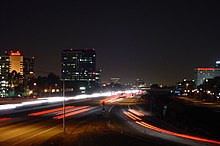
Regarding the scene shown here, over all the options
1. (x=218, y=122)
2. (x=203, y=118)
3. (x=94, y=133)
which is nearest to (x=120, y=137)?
(x=94, y=133)

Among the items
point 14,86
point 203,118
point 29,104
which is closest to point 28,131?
point 203,118

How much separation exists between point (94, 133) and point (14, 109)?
154 ft

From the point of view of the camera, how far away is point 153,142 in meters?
37.2

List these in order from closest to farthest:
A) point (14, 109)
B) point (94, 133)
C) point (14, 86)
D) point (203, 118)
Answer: point (94, 133) < point (203, 118) < point (14, 109) < point (14, 86)

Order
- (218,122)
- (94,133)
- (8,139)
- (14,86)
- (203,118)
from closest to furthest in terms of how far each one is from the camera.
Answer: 1. (8,139)
2. (94,133)
3. (218,122)
4. (203,118)
5. (14,86)

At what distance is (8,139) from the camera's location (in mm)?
39219

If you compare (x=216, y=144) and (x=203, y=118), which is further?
(x=203, y=118)

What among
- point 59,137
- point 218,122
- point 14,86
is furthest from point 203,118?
point 14,86

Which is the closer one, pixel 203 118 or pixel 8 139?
pixel 8 139

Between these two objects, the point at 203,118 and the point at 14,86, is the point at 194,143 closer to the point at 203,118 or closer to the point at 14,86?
the point at 203,118

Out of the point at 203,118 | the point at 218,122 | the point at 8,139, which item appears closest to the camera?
the point at 8,139

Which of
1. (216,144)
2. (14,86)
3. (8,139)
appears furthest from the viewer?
(14,86)

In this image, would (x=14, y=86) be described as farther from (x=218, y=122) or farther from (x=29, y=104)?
(x=218, y=122)

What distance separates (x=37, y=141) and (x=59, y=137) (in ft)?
10.9
